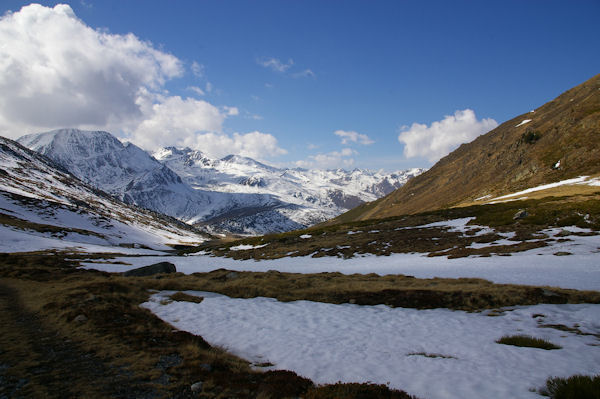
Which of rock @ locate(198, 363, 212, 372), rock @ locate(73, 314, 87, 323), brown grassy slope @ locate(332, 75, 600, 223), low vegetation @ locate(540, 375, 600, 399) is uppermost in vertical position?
brown grassy slope @ locate(332, 75, 600, 223)

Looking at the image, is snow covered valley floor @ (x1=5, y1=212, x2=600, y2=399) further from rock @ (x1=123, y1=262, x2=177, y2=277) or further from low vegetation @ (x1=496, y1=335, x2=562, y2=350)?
rock @ (x1=123, y1=262, x2=177, y2=277)

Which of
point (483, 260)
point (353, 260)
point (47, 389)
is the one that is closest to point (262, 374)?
point (47, 389)

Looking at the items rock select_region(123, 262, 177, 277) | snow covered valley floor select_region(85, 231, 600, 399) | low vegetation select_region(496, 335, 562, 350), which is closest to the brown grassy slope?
snow covered valley floor select_region(85, 231, 600, 399)

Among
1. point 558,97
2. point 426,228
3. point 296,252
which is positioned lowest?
point 296,252

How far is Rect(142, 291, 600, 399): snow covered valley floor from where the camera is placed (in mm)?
8781

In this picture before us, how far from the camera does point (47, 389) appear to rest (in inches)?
313

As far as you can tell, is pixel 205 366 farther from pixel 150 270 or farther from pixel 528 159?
pixel 528 159

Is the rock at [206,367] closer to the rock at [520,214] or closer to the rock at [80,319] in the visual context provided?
the rock at [80,319]

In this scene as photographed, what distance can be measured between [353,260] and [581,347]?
31687 mm

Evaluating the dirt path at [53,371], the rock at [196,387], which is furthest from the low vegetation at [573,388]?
the dirt path at [53,371]

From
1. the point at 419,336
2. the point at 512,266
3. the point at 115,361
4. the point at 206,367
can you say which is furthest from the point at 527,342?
the point at 512,266

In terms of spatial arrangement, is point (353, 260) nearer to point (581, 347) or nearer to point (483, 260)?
point (483, 260)

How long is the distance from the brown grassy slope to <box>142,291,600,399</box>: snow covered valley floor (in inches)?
2945

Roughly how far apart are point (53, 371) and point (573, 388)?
1383 cm
